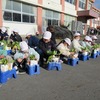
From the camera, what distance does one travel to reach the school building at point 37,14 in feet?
55.8

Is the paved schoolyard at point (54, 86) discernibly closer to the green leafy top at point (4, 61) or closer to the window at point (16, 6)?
the green leafy top at point (4, 61)

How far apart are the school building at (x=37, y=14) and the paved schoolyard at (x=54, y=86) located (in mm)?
11249

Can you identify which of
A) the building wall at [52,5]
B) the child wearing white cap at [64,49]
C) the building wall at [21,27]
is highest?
the building wall at [52,5]

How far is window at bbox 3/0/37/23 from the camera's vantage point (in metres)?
16.8

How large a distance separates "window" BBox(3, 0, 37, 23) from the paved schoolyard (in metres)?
11.8

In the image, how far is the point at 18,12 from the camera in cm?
1825

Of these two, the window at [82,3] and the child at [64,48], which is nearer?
the child at [64,48]

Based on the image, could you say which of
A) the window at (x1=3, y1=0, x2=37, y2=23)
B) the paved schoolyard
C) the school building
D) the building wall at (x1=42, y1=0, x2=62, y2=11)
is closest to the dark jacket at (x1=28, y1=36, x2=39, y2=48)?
the paved schoolyard

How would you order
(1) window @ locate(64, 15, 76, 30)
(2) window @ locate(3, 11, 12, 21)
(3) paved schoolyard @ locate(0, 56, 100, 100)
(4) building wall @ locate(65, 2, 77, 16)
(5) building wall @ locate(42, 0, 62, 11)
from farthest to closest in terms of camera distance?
(1) window @ locate(64, 15, 76, 30) → (4) building wall @ locate(65, 2, 77, 16) → (5) building wall @ locate(42, 0, 62, 11) → (2) window @ locate(3, 11, 12, 21) → (3) paved schoolyard @ locate(0, 56, 100, 100)

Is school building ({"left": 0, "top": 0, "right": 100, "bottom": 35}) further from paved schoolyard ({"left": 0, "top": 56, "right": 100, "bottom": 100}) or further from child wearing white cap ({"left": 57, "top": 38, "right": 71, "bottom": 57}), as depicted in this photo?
paved schoolyard ({"left": 0, "top": 56, "right": 100, "bottom": 100})

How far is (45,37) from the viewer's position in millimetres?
6832

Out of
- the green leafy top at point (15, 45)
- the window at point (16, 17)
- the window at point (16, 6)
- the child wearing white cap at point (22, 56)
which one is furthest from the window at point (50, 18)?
the child wearing white cap at point (22, 56)

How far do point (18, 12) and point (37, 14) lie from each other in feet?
10.5

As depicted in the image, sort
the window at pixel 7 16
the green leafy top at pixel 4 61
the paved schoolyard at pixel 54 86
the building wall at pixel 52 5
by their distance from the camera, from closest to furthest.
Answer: the paved schoolyard at pixel 54 86
the green leafy top at pixel 4 61
the window at pixel 7 16
the building wall at pixel 52 5
